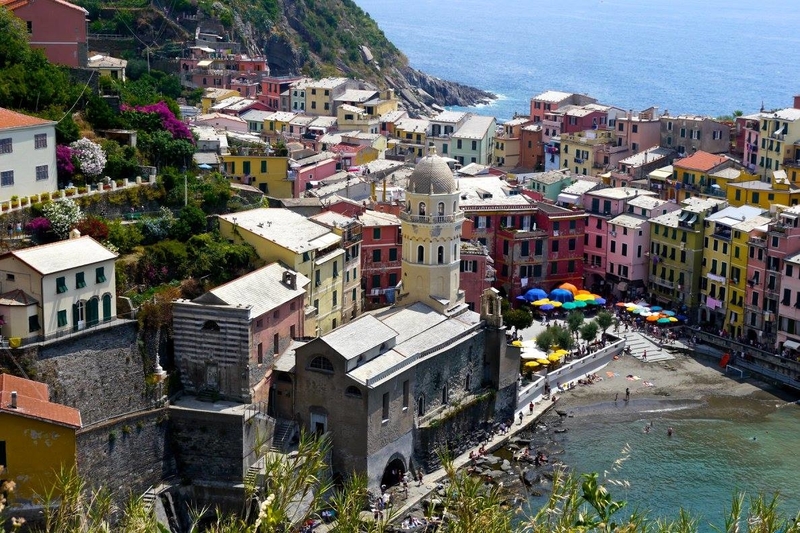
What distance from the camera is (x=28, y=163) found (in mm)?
53156

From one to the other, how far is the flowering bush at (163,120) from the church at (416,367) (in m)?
11.7

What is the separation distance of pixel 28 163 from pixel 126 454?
13508mm

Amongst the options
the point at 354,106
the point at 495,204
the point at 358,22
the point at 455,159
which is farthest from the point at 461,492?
the point at 358,22

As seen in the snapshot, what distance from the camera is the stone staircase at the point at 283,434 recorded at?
5019 cm

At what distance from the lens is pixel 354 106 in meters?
105

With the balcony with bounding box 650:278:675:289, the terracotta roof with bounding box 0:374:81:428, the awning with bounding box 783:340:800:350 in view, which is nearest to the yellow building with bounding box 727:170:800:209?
the balcony with bounding box 650:278:675:289

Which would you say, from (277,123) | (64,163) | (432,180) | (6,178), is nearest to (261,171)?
(432,180)

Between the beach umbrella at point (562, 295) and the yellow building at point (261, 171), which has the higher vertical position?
the yellow building at point (261, 171)

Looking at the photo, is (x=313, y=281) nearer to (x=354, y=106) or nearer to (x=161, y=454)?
(x=161, y=454)

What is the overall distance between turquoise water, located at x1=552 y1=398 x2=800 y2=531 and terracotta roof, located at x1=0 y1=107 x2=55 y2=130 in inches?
995

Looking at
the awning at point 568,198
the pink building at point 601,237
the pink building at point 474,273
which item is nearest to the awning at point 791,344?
the pink building at point 601,237

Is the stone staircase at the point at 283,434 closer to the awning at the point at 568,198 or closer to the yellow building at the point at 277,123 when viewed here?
the awning at the point at 568,198

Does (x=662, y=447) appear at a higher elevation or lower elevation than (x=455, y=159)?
lower

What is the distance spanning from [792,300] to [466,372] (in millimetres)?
18958
